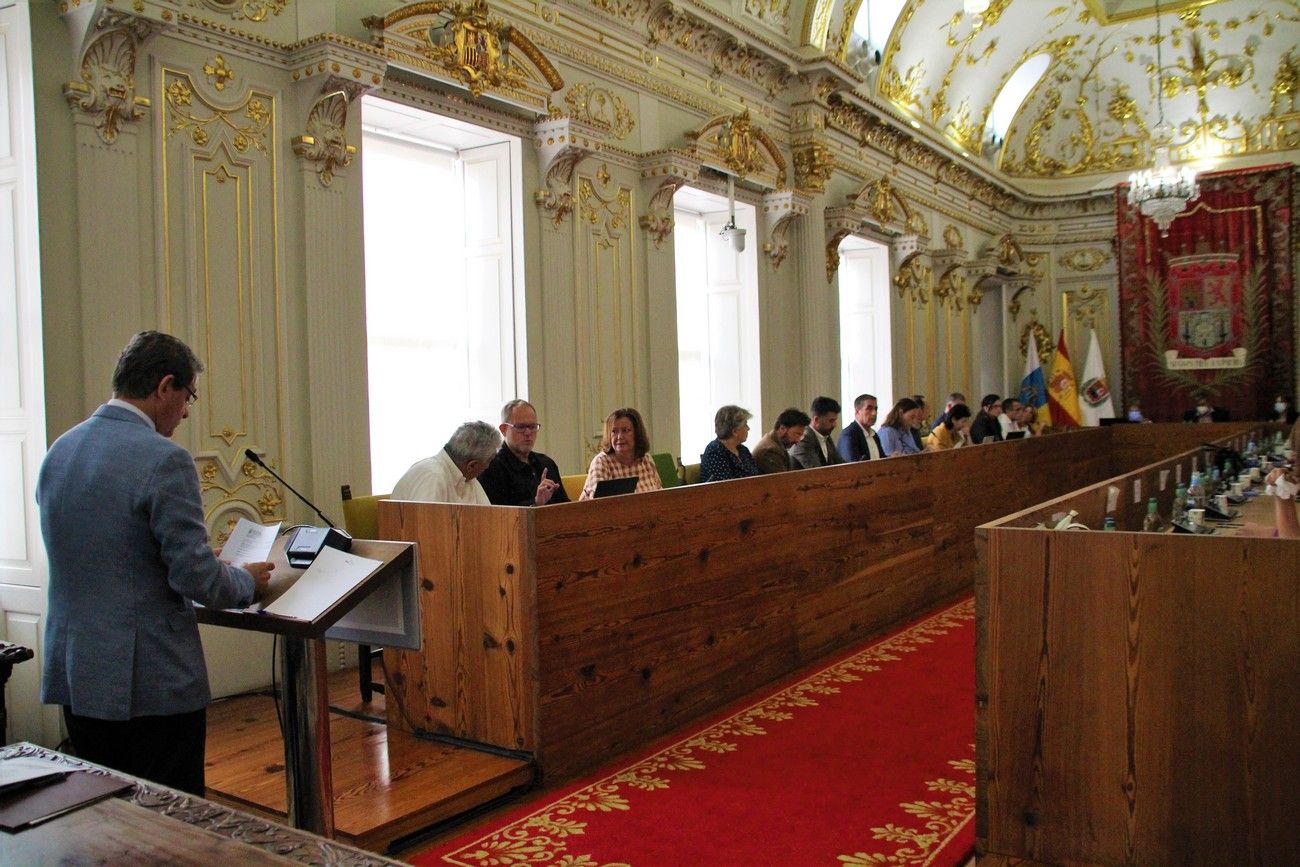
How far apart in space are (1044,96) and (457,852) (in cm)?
1451

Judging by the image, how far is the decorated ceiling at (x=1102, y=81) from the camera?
11.8 meters

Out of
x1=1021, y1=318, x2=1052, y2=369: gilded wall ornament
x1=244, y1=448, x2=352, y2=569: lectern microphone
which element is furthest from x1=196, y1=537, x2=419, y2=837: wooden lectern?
x1=1021, y1=318, x2=1052, y2=369: gilded wall ornament

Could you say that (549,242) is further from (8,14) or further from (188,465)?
(188,465)

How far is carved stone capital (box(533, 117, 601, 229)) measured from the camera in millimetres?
6047

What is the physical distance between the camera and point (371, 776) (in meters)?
3.31

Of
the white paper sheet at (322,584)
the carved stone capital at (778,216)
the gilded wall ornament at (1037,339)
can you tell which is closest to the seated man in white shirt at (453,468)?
the white paper sheet at (322,584)

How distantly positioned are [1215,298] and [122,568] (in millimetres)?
15103

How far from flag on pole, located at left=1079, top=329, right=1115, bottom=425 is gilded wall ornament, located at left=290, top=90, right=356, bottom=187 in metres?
12.7

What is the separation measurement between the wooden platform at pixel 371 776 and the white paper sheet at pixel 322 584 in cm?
88

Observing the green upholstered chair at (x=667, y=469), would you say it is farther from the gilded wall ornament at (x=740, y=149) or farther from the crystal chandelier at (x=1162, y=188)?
the crystal chandelier at (x=1162, y=188)

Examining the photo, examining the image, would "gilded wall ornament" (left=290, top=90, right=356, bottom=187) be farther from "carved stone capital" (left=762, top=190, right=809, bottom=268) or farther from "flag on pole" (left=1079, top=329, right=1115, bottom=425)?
"flag on pole" (left=1079, top=329, right=1115, bottom=425)

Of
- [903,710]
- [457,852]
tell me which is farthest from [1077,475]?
[457,852]

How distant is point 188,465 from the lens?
2314 mm

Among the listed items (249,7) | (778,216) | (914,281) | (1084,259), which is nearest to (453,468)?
(249,7)
